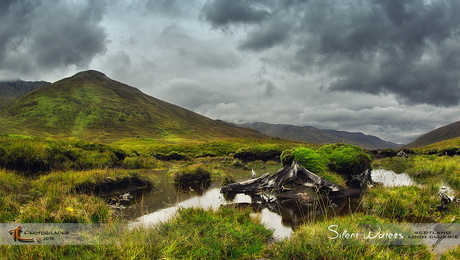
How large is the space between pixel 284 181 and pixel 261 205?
114 inches

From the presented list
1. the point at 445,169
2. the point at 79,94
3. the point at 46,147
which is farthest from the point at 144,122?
the point at 445,169

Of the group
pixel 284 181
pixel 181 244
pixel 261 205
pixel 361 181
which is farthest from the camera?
pixel 361 181

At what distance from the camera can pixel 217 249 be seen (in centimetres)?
478

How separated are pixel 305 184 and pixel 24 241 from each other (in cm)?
1127

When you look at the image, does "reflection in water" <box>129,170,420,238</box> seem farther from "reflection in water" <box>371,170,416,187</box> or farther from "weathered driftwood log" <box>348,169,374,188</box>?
"reflection in water" <box>371,170,416,187</box>

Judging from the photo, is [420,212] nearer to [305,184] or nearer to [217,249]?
[305,184]

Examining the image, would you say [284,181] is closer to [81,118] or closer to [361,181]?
[361,181]

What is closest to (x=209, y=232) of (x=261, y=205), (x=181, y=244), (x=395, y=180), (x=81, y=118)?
(x=181, y=244)

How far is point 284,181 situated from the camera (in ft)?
40.5

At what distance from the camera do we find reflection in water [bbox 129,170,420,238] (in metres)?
7.66

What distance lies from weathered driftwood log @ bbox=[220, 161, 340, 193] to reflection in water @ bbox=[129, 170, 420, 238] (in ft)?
2.01
